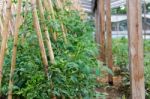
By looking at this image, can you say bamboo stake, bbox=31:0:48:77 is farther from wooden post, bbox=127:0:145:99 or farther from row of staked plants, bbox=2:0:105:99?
wooden post, bbox=127:0:145:99

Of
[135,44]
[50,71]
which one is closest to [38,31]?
[50,71]

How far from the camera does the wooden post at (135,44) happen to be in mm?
2793

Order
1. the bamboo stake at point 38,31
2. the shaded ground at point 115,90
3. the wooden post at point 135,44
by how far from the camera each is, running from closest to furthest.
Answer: the bamboo stake at point 38,31
the wooden post at point 135,44
the shaded ground at point 115,90

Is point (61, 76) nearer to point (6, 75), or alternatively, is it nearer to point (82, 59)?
point (82, 59)

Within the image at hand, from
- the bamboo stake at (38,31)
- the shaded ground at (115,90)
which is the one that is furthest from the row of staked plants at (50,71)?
the shaded ground at (115,90)

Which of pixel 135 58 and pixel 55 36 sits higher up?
pixel 55 36

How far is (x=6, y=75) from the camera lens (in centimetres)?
244

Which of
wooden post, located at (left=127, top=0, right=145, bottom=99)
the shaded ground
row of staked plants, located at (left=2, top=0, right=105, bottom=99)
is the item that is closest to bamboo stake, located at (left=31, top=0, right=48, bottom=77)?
row of staked plants, located at (left=2, top=0, right=105, bottom=99)

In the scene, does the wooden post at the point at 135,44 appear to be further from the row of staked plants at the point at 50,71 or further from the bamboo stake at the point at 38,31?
the bamboo stake at the point at 38,31

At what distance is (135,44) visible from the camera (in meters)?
2.81

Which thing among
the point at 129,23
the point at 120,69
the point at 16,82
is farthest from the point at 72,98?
the point at 120,69

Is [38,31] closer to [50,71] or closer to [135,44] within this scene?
Answer: [50,71]

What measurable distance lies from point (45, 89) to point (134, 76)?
0.95 meters

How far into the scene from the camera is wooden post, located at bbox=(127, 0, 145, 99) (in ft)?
9.16
